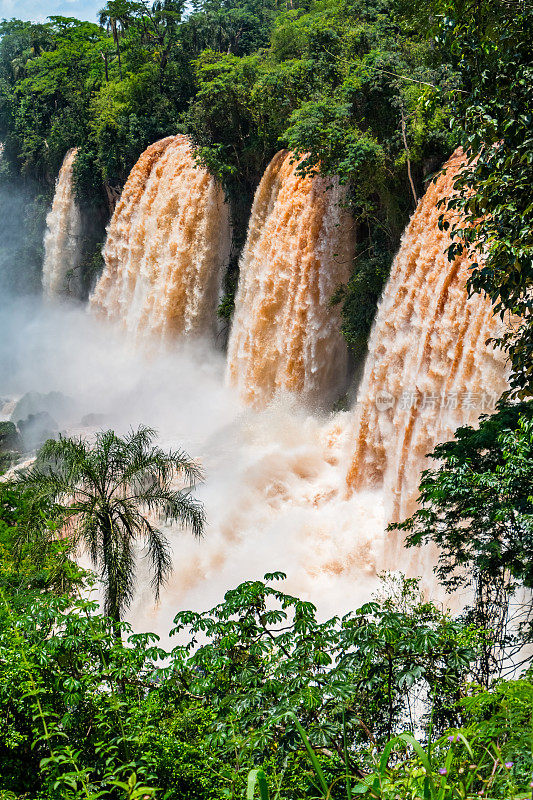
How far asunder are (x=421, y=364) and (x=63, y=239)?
19355mm

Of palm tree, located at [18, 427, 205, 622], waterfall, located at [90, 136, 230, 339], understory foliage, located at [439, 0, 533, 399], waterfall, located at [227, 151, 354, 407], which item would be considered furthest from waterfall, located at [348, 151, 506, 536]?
waterfall, located at [90, 136, 230, 339]

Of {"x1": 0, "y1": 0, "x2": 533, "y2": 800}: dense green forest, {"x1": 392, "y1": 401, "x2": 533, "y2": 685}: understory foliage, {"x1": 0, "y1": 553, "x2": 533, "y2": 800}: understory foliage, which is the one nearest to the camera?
{"x1": 0, "y1": 0, "x2": 533, "y2": 800}: dense green forest

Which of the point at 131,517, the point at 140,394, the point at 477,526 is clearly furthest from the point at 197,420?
the point at 477,526

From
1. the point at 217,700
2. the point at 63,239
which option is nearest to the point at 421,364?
the point at 217,700

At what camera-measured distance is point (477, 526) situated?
19.0ft

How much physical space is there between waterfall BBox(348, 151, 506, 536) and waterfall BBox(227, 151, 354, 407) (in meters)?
2.22

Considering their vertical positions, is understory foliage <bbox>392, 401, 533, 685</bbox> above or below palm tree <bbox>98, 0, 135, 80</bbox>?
below

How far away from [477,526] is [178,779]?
9.92ft

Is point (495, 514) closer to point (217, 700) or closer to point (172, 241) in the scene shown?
point (217, 700)

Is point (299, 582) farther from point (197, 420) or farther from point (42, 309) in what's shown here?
point (42, 309)

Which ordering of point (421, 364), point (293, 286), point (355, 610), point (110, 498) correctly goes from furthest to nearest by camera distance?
point (293, 286), point (421, 364), point (110, 498), point (355, 610)

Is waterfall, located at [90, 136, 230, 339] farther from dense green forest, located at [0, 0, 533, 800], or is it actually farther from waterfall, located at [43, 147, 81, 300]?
waterfall, located at [43, 147, 81, 300]

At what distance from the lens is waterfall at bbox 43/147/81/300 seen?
85.3ft

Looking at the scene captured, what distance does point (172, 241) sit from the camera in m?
18.8
